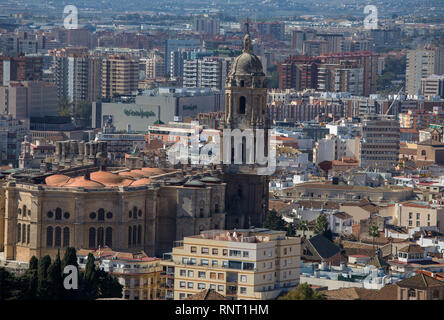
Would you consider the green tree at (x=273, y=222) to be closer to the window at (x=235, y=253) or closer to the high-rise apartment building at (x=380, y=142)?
the window at (x=235, y=253)

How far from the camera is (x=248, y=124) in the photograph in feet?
281

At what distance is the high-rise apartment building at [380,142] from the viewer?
128 m

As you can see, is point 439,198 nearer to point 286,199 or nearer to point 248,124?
point 286,199

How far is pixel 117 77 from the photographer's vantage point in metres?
192

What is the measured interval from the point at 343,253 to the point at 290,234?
3.64 metres

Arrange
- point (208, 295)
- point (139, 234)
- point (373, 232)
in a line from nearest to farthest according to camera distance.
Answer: point (208, 295) < point (139, 234) < point (373, 232)

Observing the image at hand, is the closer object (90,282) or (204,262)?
(204,262)

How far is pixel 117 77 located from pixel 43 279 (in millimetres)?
127887

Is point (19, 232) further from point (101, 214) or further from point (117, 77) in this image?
point (117, 77)

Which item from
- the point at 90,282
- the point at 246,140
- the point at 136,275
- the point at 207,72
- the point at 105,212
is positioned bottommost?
the point at 136,275

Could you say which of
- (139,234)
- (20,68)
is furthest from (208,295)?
(20,68)

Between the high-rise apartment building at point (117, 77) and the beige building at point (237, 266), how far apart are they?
127m

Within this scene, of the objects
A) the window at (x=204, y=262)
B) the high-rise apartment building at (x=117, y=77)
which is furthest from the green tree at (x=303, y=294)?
the high-rise apartment building at (x=117, y=77)

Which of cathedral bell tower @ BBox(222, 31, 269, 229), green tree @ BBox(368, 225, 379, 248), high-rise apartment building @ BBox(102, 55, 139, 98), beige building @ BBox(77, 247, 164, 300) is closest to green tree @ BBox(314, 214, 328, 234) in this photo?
green tree @ BBox(368, 225, 379, 248)
